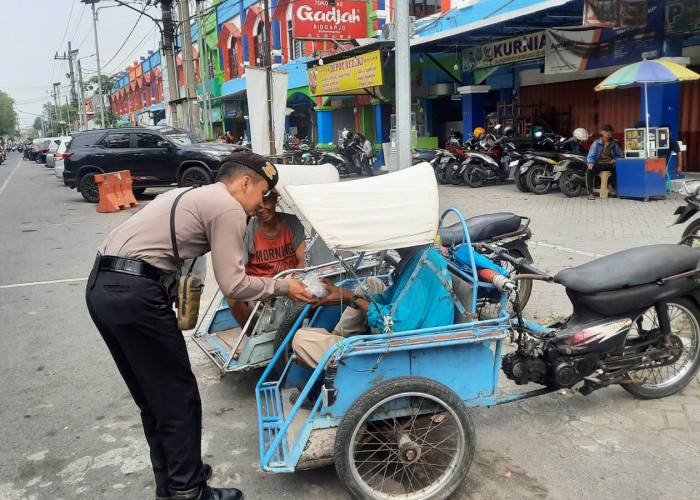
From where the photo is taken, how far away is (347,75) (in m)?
18.2

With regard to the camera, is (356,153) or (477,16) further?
(356,153)

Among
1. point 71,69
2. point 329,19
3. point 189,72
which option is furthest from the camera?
point 71,69

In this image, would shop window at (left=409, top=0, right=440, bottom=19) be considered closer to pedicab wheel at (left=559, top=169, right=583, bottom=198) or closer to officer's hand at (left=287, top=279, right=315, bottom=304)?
pedicab wheel at (left=559, top=169, right=583, bottom=198)

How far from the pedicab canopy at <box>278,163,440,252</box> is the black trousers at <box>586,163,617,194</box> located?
397 inches

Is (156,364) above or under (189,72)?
under

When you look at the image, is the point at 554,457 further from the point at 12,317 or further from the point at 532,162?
the point at 532,162

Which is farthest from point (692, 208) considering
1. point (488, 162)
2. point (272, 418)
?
point (488, 162)

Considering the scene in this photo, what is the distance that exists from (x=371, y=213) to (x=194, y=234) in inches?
35.4

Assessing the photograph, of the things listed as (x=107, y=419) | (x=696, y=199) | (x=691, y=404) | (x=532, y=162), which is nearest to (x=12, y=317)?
(x=107, y=419)

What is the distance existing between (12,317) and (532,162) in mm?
10786

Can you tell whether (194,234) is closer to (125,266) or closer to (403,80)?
(125,266)

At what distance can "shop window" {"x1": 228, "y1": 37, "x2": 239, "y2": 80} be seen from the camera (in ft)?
106

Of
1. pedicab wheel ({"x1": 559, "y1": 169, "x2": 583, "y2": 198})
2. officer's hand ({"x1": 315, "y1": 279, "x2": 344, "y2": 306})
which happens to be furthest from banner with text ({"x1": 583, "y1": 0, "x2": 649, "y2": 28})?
officer's hand ({"x1": 315, "y1": 279, "x2": 344, "y2": 306})

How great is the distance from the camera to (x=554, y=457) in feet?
11.2
